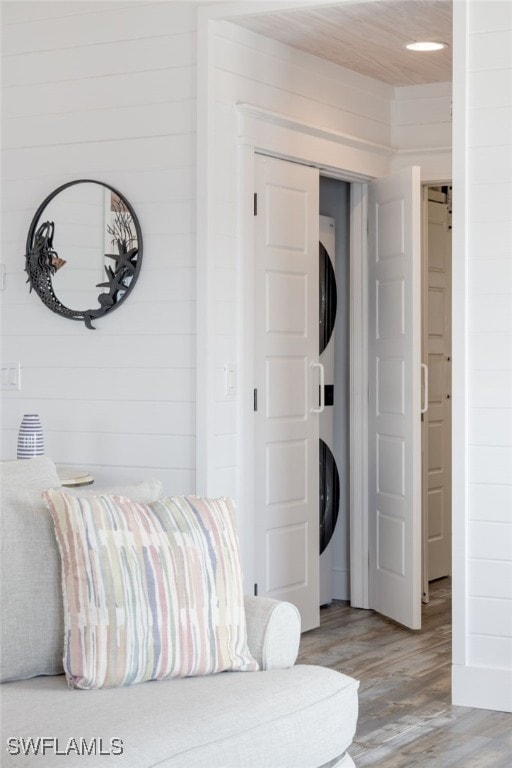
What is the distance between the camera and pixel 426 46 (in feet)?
16.3

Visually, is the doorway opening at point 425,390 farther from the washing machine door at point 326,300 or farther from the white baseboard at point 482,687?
the white baseboard at point 482,687

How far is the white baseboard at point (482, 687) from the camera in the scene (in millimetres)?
3971

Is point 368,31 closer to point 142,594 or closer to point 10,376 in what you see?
point 10,376

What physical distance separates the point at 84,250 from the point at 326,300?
5.14 ft

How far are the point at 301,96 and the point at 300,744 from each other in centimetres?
337

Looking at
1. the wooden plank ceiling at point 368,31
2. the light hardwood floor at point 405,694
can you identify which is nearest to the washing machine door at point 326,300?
the wooden plank ceiling at point 368,31

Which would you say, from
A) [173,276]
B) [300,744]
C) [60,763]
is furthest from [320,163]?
[60,763]

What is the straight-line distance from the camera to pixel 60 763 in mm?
2041

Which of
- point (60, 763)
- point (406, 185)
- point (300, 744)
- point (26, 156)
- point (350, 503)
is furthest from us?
point (350, 503)

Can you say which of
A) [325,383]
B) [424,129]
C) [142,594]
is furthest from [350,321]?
[142,594]

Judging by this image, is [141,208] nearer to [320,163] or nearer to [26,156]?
[26,156]

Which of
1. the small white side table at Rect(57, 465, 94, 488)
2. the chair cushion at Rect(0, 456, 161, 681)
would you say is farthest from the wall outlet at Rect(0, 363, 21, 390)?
the chair cushion at Rect(0, 456, 161, 681)

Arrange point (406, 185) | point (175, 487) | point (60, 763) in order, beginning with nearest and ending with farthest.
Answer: point (60, 763) → point (175, 487) → point (406, 185)

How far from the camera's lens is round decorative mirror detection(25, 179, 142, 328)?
458 cm
